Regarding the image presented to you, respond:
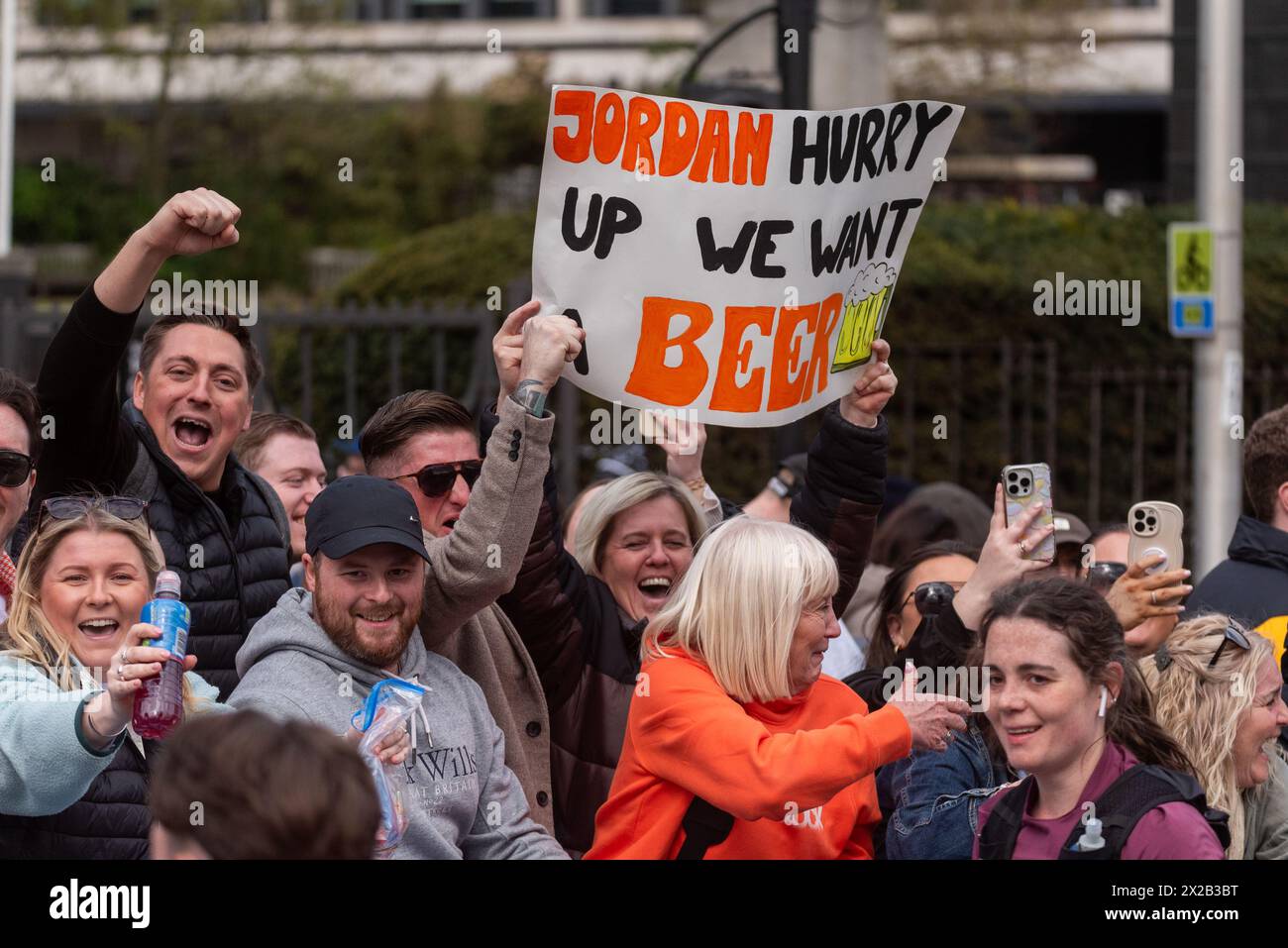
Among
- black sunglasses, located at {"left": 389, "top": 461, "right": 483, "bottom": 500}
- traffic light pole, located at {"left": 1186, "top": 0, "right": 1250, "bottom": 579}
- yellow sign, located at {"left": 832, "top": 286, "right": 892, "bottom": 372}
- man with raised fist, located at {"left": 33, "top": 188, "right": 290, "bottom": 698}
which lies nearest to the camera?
man with raised fist, located at {"left": 33, "top": 188, "right": 290, "bottom": 698}

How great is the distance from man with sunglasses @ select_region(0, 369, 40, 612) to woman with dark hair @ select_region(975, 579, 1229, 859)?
81.9 inches

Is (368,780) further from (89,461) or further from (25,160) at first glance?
(25,160)

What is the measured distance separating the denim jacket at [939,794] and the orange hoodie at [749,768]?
0.27ft

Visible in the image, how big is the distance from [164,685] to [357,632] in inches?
20.8

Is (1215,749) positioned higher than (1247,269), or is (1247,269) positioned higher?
(1247,269)

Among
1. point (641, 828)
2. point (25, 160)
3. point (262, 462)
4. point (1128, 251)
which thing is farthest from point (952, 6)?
point (641, 828)

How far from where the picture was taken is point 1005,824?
3.57 meters

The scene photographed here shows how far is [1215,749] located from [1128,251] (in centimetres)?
912

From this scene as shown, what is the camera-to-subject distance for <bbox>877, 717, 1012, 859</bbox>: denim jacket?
12.2 feet

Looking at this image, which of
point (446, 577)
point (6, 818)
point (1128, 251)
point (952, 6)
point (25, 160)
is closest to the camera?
point (6, 818)

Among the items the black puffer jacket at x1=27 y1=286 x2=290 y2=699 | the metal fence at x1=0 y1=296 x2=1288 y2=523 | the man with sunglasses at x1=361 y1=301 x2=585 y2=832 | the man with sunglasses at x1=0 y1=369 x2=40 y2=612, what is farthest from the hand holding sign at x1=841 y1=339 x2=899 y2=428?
the metal fence at x1=0 y1=296 x2=1288 y2=523

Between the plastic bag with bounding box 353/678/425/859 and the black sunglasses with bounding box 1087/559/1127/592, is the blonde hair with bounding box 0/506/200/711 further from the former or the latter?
the black sunglasses with bounding box 1087/559/1127/592

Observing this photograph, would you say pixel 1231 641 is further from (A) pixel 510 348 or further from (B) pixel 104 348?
(B) pixel 104 348
